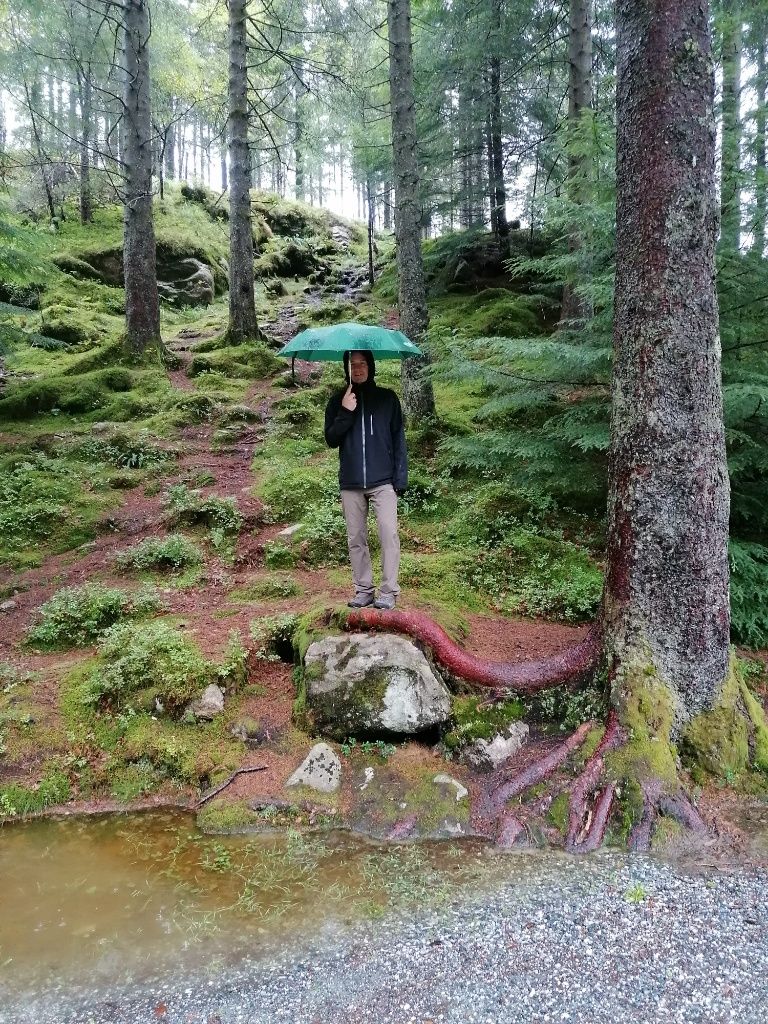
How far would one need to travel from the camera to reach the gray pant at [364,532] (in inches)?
201

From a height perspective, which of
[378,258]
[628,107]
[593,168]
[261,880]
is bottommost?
[261,880]

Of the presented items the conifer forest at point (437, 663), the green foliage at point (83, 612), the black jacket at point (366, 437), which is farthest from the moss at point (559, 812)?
the green foliage at point (83, 612)

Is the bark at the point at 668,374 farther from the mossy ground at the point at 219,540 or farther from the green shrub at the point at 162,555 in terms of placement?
the green shrub at the point at 162,555

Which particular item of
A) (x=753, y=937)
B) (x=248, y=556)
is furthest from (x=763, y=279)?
(x=248, y=556)

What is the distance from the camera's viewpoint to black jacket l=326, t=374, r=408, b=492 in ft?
16.5

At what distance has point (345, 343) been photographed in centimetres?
462

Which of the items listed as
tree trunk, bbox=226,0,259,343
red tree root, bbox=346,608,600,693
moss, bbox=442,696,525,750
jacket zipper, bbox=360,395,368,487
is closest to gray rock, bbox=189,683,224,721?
red tree root, bbox=346,608,600,693

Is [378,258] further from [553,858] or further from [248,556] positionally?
[553,858]

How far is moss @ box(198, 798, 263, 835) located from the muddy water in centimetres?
8

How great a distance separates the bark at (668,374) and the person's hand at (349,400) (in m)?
1.96

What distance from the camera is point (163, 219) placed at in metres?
22.0

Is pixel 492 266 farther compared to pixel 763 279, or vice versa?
pixel 492 266

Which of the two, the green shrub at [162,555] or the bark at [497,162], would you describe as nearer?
the green shrub at [162,555]

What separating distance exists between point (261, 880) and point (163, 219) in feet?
77.1
